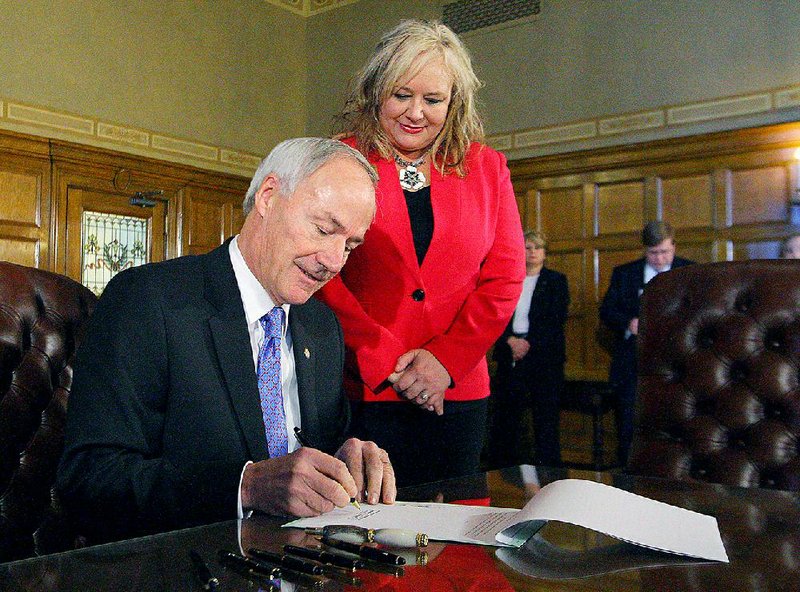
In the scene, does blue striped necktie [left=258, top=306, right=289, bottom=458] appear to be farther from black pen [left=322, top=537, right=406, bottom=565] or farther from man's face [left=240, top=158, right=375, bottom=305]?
black pen [left=322, top=537, right=406, bottom=565]

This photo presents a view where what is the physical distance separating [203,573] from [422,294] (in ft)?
4.21

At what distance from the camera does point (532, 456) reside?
24.0 ft

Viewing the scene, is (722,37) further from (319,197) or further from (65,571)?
(65,571)

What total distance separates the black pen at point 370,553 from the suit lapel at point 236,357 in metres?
0.49

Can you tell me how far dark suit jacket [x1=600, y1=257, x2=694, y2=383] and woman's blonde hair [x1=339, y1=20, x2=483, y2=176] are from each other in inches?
→ 161

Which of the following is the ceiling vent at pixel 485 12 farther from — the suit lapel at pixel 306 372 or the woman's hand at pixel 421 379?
the suit lapel at pixel 306 372

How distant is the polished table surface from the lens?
88 cm

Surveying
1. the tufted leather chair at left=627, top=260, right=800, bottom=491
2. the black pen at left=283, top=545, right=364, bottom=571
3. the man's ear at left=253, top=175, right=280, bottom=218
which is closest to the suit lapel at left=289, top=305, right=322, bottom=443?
the man's ear at left=253, top=175, right=280, bottom=218

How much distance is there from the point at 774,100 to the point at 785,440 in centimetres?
545

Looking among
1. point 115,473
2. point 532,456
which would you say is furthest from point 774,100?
point 115,473

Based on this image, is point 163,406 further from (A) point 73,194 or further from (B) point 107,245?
(B) point 107,245

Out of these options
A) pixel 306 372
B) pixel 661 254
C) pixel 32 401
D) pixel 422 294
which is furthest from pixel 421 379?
pixel 661 254

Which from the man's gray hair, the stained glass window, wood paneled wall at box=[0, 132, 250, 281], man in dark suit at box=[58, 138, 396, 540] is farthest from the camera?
the stained glass window

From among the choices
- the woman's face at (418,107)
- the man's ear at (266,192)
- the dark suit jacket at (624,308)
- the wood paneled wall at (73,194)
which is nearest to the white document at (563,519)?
the man's ear at (266,192)
